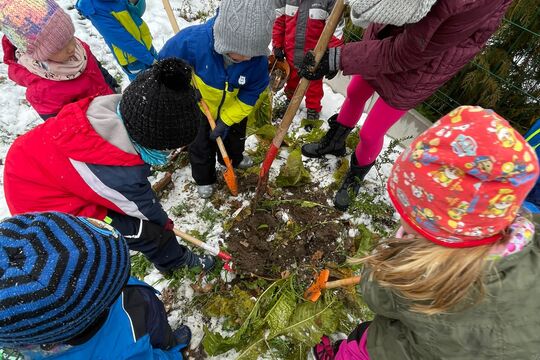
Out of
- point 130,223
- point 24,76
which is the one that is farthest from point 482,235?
point 24,76

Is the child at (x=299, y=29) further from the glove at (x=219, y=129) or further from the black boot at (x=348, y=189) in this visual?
the black boot at (x=348, y=189)

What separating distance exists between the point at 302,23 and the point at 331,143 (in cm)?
116

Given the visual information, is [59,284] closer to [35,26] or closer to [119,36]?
Answer: [35,26]

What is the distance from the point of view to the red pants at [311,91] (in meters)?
3.48

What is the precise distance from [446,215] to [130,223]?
167 cm

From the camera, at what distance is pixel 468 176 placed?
893 mm

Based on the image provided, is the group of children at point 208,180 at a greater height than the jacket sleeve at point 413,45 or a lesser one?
lesser

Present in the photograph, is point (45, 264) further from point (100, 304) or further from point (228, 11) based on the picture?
point (228, 11)

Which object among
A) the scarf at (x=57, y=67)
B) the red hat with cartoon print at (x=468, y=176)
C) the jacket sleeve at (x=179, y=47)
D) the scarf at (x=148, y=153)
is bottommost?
the scarf at (x=57, y=67)

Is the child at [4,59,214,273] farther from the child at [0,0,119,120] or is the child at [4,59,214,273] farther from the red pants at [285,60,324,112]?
the red pants at [285,60,324,112]

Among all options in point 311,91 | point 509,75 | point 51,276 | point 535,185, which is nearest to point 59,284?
point 51,276

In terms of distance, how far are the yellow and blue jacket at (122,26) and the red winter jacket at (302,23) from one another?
4.33 feet

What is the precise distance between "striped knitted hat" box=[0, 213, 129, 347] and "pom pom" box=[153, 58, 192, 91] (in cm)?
71

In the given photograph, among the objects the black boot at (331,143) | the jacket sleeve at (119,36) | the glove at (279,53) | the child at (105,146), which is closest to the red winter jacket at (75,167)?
the child at (105,146)
